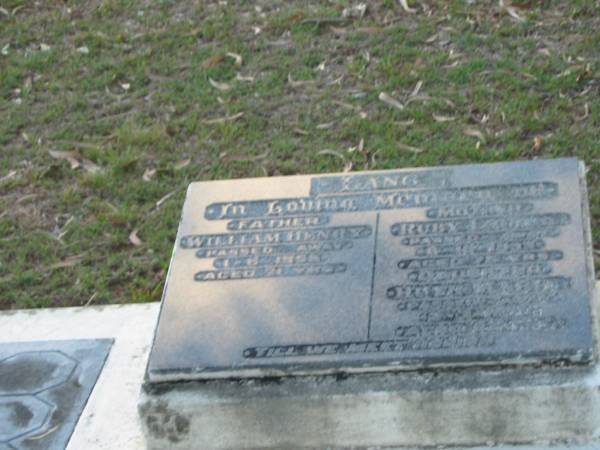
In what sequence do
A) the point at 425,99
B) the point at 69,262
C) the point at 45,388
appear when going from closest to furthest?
the point at 45,388 → the point at 69,262 → the point at 425,99

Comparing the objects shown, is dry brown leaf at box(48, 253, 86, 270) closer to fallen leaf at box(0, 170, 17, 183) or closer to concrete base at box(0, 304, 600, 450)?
fallen leaf at box(0, 170, 17, 183)

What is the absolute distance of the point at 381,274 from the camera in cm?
391

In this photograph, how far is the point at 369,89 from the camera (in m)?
6.71

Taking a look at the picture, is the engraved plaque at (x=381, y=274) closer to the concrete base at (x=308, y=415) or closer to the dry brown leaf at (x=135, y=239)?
the concrete base at (x=308, y=415)

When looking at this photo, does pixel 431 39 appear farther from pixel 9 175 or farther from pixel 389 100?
pixel 9 175

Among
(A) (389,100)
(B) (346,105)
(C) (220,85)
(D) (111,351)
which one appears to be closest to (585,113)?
(A) (389,100)

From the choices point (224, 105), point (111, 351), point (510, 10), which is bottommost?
point (510, 10)

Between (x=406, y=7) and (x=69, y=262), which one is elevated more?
(x=69, y=262)

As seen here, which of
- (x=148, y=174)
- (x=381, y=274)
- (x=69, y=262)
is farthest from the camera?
(x=148, y=174)

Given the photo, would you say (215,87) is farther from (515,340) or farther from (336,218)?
(515,340)

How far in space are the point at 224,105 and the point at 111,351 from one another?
2498 millimetres

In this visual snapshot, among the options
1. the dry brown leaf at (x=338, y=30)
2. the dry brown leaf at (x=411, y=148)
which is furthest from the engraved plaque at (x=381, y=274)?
the dry brown leaf at (x=338, y=30)

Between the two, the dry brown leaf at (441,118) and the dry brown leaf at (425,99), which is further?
the dry brown leaf at (425,99)

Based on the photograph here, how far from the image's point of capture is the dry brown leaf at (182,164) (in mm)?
6141
